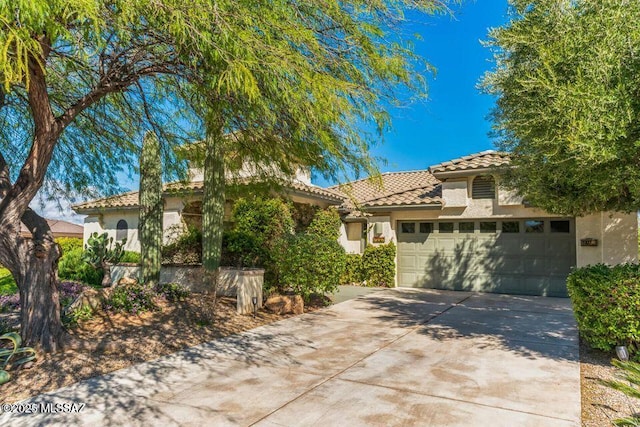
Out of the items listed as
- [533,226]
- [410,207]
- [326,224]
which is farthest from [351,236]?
[533,226]

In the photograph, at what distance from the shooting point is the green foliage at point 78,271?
44.6 feet

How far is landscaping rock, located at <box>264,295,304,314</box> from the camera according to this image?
32.0 feet

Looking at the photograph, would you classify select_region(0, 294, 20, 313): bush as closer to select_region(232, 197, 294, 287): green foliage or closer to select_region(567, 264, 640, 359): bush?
select_region(232, 197, 294, 287): green foliage

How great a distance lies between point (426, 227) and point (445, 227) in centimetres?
67

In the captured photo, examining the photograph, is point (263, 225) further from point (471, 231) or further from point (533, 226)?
point (533, 226)

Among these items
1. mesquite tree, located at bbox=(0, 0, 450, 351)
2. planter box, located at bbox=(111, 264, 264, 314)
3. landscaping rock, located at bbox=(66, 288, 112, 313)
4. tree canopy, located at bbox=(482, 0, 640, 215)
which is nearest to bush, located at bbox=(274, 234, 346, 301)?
planter box, located at bbox=(111, 264, 264, 314)

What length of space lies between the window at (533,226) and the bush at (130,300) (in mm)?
11306

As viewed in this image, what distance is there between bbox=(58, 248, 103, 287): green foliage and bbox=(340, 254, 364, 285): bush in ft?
27.8

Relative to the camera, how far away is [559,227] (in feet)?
42.3

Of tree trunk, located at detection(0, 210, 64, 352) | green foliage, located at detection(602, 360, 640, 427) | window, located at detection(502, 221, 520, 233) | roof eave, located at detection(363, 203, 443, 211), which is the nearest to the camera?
green foliage, located at detection(602, 360, 640, 427)

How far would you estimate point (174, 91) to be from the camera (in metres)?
7.15

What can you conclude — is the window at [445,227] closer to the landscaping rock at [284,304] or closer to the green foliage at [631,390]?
the landscaping rock at [284,304]

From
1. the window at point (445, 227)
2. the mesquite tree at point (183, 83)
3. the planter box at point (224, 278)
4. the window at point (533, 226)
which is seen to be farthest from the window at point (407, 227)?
the mesquite tree at point (183, 83)

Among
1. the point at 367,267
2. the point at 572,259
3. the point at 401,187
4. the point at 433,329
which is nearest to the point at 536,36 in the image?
the point at 433,329
